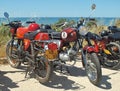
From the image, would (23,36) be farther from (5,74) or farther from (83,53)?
(83,53)

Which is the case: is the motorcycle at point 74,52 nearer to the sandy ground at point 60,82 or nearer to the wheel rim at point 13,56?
the sandy ground at point 60,82

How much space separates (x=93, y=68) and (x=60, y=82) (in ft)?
2.58

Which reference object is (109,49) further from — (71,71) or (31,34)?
(31,34)

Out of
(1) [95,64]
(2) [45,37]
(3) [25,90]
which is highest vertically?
(2) [45,37]

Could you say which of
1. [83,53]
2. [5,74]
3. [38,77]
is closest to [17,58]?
[5,74]

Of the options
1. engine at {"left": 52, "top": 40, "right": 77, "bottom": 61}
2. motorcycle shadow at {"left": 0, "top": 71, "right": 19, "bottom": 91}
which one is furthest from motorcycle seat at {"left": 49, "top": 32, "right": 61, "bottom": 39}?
motorcycle shadow at {"left": 0, "top": 71, "right": 19, "bottom": 91}

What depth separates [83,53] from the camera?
6730 mm

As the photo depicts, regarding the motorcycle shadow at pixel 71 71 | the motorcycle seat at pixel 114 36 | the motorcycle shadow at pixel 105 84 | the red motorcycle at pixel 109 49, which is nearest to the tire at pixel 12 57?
the motorcycle shadow at pixel 71 71

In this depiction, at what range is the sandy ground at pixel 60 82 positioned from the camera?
6391mm

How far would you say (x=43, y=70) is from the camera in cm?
652

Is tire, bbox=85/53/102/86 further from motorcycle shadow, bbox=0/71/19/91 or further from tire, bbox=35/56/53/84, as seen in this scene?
motorcycle shadow, bbox=0/71/19/91

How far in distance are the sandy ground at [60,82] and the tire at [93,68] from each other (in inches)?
5.2

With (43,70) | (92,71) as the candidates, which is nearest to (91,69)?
(92,71)

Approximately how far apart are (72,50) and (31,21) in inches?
53.5
